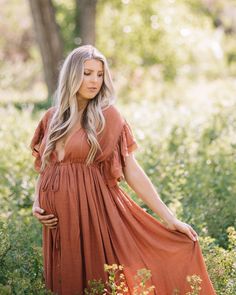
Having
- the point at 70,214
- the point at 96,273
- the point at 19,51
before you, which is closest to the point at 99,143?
the point at 70,214

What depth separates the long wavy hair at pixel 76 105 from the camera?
4.01 m

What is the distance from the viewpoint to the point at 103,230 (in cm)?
403

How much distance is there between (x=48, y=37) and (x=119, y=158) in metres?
11.8

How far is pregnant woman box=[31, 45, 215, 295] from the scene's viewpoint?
4012 mm

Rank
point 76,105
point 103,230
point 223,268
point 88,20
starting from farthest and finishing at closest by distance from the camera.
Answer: point 88,20
point 223,268
point 76,105
point 103,230

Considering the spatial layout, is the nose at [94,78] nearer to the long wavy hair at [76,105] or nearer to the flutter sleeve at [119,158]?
the long wavy hair at [76,105]

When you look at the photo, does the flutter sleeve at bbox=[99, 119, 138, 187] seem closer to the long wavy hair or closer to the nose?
the long wavy hair

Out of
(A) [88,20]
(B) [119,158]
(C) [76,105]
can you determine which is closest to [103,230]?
(B) [119,158]

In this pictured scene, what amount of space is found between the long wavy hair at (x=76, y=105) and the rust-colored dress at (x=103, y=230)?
5 cm

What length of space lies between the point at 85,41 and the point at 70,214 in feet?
43.2

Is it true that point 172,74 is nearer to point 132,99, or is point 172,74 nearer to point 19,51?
point 132,99

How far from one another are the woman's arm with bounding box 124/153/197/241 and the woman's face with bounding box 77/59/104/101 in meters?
0.44

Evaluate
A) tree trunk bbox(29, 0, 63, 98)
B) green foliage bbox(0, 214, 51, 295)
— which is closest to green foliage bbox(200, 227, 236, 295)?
green foliage bbox(0, 214, 51, 295)

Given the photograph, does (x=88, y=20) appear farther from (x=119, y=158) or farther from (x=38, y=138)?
(x=119, y=158)
